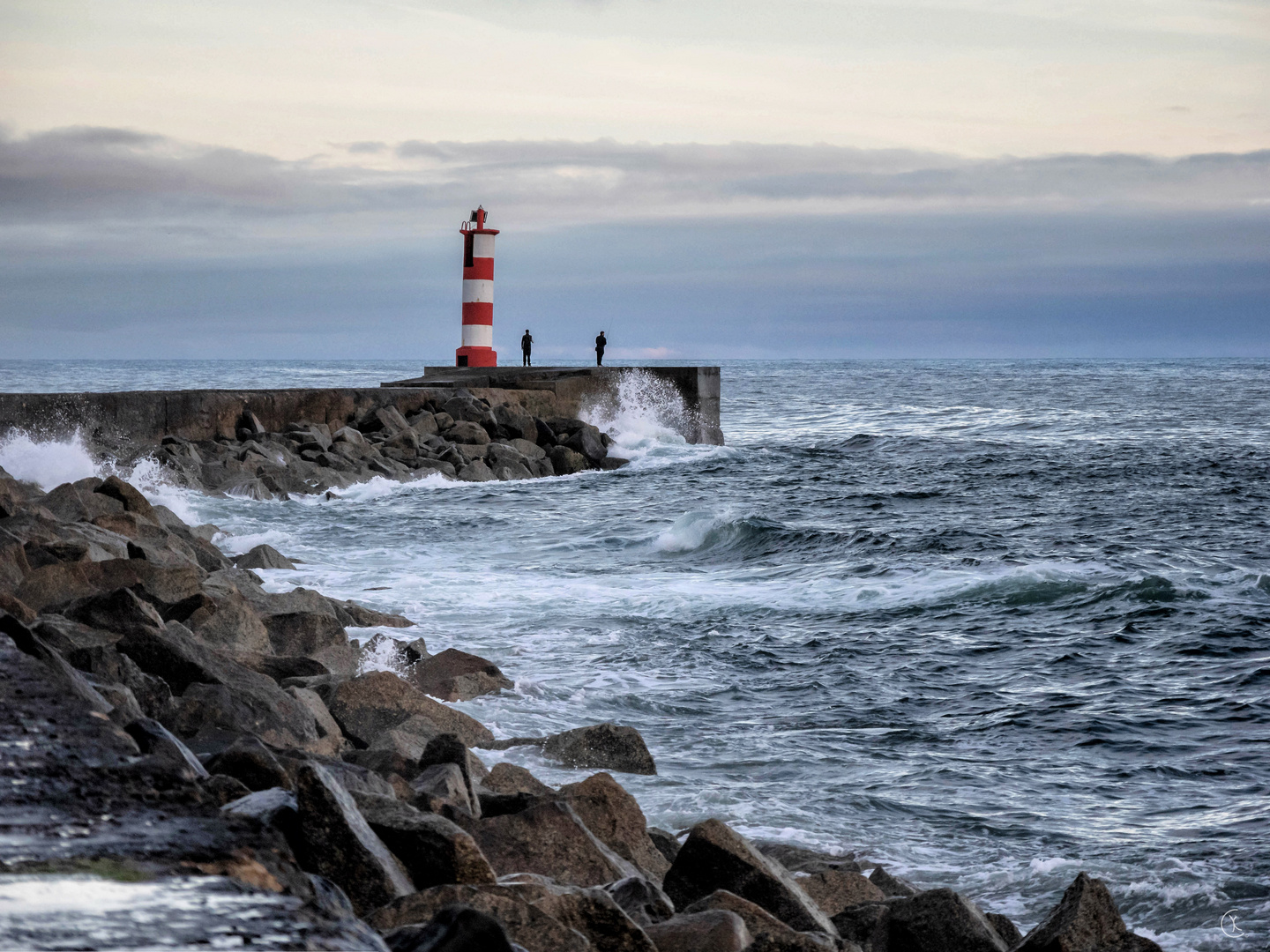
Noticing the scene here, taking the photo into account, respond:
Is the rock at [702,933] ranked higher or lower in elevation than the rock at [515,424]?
lower

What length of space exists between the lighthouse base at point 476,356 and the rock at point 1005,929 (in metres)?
16.9

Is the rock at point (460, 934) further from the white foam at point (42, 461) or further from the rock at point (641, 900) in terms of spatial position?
the white foam at point (42, 461)

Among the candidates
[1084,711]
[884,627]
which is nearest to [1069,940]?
[1084,711]

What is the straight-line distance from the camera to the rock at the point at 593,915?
2.52 meters

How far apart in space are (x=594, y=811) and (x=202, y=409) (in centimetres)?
1129

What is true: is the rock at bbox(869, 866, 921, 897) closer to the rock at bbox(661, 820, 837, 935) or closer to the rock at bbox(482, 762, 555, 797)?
the rock at bbox(661, 820, 837, 935)

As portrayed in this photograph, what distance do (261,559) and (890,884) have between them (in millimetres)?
6037

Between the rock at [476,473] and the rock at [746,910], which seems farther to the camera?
the rock at [476,473]

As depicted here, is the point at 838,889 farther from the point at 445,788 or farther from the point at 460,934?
the point at 460,934

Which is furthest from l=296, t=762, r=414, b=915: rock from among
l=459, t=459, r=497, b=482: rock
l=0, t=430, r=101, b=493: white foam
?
l=459, t=459, r=497, b=482: rock

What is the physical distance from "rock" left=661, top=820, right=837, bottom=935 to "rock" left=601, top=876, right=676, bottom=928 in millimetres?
177

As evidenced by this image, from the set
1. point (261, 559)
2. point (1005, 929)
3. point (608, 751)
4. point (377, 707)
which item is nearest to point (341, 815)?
point (1005, 929)

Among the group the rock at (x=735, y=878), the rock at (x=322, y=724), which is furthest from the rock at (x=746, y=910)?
the rock at (x=322, y=724)

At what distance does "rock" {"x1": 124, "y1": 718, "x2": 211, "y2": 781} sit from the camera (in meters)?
2.64
